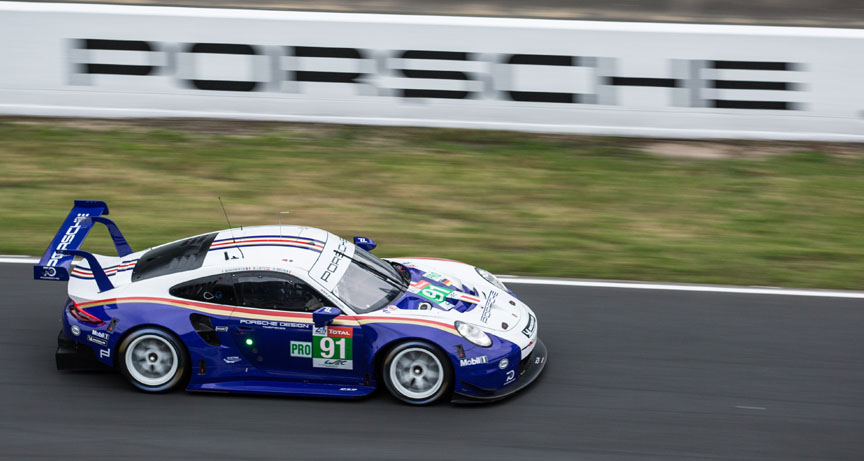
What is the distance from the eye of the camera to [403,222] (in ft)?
35.6

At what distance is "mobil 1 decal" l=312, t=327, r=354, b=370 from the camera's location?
6398mm

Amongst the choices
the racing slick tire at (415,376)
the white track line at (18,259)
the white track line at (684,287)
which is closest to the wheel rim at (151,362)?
the racing slick tire at (415,376)

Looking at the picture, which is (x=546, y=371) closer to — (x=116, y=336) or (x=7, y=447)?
(x=116, y=336)

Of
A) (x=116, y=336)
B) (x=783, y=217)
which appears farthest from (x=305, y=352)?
(x=783, y=217)

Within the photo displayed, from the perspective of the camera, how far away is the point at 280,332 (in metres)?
6.41

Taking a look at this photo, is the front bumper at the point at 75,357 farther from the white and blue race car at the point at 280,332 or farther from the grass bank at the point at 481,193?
the grass bank at the point at 481,193

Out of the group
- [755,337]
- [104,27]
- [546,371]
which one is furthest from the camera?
[104,27]

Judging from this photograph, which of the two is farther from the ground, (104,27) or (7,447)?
(104,27)

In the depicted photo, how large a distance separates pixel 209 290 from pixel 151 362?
712mm

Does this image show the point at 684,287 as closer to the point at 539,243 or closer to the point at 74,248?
the point at 539,243

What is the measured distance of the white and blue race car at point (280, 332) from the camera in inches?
253

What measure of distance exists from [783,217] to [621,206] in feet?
6.57

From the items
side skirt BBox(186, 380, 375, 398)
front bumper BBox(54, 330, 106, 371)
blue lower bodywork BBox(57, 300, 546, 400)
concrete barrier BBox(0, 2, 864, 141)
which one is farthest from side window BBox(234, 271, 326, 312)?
concrete barrier BBox(0, 2, 864, 141)

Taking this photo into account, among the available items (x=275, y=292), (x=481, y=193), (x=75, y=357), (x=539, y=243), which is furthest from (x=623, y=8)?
(x=75, y=357)
